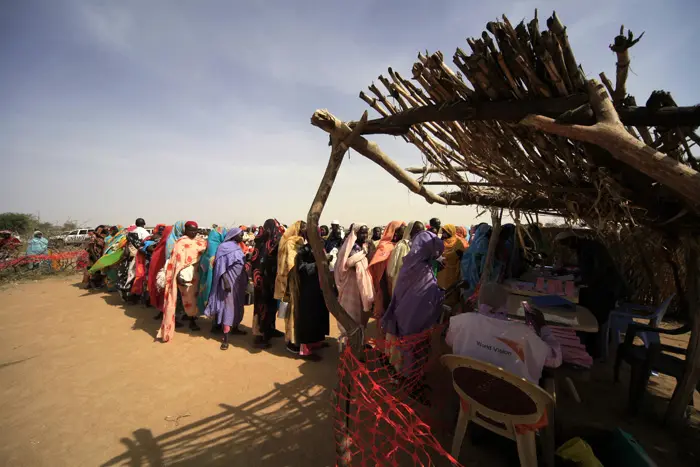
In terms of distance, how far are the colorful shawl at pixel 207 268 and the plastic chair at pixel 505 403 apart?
5014 millimetres

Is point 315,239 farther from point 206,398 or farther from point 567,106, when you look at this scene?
point 206,398

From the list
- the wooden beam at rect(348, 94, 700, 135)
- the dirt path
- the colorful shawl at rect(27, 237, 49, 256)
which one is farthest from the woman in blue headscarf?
the colorful shawl at rect(27, 237, 49, 256)

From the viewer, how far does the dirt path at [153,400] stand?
278 centimetres

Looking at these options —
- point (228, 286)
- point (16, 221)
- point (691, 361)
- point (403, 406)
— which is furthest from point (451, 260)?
point (16, 221)

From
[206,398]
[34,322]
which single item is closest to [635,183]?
[206,398]

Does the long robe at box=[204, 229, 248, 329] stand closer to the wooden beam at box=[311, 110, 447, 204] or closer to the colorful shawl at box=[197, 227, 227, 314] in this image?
the colorful shawl at box=[197, 227, 227, 314]

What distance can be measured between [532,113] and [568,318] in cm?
245

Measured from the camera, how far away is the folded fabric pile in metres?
2.55

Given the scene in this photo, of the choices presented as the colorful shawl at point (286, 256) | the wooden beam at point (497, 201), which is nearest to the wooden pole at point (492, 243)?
the wooden beam at point (497, 201)

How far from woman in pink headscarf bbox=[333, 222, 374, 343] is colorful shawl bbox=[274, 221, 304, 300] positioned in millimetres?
872

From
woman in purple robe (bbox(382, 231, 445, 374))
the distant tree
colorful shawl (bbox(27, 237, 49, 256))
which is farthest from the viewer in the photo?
the distant tree

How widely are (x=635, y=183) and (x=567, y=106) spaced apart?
41.4 inches

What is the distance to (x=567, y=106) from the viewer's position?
1614 mm

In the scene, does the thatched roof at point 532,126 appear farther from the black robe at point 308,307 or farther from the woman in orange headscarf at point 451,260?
the woman in orange headscarf at point 451,260
